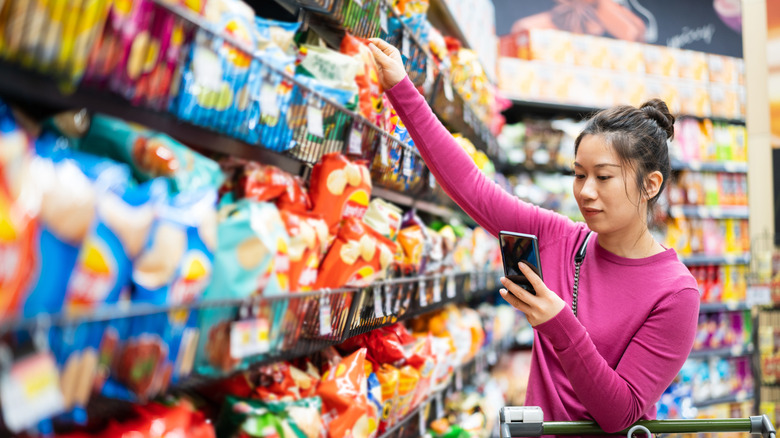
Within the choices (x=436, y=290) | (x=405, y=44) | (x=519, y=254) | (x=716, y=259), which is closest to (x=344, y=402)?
(x=519, y=254)

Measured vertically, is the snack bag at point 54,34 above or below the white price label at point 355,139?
below

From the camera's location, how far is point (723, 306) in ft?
15.6

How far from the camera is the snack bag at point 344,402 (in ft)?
4.04

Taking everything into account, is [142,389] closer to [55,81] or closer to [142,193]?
[142,193]

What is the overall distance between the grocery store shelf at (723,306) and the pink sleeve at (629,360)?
379 centimetres

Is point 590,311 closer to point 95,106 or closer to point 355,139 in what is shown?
point 355,139

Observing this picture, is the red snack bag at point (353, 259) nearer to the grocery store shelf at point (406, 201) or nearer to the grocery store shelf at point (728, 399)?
the grocery store shelf at point (406, 201)

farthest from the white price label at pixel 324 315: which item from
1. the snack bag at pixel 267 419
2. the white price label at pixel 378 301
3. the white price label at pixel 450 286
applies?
the white price label at pixel 450 286

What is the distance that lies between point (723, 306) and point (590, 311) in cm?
393

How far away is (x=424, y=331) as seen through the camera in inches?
98.0

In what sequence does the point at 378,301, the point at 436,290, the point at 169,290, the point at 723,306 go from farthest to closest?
the point at 723,306 → the point at 436,290 → the point at 378,301 → the point at 169,290

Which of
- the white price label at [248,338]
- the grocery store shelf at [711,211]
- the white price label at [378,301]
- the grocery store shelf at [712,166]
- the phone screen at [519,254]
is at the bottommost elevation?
the white price label at [248,338]

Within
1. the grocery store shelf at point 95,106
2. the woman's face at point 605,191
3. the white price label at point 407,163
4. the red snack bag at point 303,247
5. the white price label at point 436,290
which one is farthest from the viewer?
the white price label at point 436,290

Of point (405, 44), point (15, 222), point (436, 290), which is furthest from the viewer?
point (436, 290)
